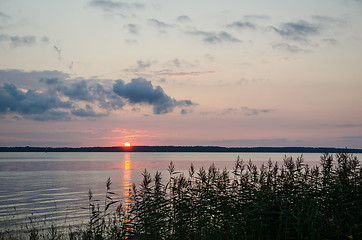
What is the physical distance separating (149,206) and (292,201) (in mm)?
4993

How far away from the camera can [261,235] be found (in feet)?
33.5

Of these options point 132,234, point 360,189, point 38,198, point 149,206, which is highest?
point 360,189

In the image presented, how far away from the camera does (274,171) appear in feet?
44.4

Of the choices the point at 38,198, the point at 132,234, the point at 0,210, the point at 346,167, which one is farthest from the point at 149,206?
the point at 38,198

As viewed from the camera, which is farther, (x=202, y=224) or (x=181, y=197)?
(x=181, y=197)

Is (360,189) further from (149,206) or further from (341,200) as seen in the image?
(149,206)

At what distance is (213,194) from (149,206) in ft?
7.89

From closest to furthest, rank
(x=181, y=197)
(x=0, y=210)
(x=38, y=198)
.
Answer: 1. (x=181, y=197)
2. (x=0, y=210)
3. (x=38, y=198)

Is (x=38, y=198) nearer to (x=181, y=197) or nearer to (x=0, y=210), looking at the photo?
(x=0, y=210)

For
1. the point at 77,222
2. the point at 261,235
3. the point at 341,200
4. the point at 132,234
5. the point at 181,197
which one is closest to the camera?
the point at 261,235

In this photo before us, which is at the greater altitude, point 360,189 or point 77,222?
point 360,189

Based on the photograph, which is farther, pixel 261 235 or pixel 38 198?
pixel 38 198

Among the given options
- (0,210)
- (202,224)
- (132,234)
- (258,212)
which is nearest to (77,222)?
(0,210)

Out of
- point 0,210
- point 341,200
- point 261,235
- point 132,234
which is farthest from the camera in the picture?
Answer: point 0,210
